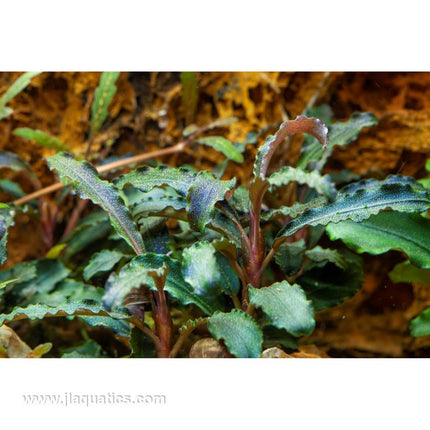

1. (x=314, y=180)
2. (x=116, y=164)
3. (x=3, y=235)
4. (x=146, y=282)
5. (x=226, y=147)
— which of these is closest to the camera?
(x=314, y=180)

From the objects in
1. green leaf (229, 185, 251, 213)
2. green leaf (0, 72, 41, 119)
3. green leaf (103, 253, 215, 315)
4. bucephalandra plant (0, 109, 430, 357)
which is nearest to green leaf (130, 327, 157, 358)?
bucephalandra plant (0, 109, 430, 357)

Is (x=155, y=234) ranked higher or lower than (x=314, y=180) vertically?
lower

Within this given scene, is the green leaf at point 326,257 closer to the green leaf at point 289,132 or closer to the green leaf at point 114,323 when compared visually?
the green leaf at point 289,132

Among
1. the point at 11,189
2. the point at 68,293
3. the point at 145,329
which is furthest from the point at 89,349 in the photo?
the point at 11,189

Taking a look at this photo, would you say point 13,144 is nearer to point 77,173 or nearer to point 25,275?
point 25,275

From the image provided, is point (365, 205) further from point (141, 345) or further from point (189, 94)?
point (189, 94)

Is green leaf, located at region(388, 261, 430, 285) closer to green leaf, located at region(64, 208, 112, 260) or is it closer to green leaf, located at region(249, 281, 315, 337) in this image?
green leaf, located at region(249, 281, 315, 337)
